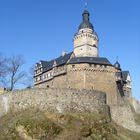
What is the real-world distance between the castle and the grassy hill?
52.7ft

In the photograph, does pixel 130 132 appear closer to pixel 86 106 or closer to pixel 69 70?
pixel 86 106

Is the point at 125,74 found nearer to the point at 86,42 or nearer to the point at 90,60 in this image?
the point at 86,42

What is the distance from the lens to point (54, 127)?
40062 millimetres

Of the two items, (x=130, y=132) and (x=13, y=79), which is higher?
(x=13, y=79)

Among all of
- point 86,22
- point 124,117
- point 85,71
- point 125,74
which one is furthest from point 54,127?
point 125,74

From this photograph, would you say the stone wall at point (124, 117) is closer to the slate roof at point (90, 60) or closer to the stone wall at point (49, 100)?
the stone wall at point (49, 100)

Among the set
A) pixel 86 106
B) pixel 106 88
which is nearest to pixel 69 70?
pixel 106 88

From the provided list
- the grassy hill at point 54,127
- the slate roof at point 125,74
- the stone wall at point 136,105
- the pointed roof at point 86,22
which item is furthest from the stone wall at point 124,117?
the pointed roof at point 86,22

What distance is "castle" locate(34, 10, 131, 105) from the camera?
200ft

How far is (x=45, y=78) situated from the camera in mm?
69625

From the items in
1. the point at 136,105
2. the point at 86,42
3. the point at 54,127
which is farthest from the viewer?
the point at 86,42

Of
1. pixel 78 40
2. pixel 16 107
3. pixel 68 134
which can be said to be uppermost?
pixel 78 40

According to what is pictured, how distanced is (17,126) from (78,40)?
34368 mm

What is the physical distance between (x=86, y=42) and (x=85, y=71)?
10422mm
